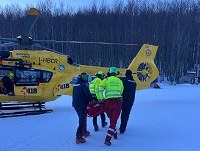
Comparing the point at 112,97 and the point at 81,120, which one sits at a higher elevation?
the point at 112,97

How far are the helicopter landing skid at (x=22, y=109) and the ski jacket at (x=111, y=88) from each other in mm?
5106

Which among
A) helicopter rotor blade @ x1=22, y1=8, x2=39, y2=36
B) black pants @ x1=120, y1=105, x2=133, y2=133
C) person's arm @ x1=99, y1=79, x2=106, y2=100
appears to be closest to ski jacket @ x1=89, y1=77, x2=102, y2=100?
person's arm @ x1=99, y1=79, x2=106, y2=100

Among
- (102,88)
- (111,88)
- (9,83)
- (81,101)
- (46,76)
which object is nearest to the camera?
(81,101)

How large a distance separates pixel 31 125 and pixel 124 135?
318 centimetres

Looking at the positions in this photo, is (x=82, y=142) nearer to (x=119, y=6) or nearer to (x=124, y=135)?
(x=124, y=135)

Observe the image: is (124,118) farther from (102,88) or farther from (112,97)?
(102,88)

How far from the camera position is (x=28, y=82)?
13531 millimetres

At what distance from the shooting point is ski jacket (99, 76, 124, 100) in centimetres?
831

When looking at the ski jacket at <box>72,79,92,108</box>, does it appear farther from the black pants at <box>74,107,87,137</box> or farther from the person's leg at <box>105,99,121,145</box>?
the person's leg at <box>105,99,121,145</box>

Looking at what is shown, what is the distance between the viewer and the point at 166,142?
818 centimetres

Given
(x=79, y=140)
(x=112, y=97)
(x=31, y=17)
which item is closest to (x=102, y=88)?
(x=112, y=97)

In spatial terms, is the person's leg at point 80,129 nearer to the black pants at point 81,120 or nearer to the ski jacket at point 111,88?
the black pants at point 81,120

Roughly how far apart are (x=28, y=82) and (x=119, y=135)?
18.8 feet

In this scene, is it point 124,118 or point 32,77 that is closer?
point 124,118
